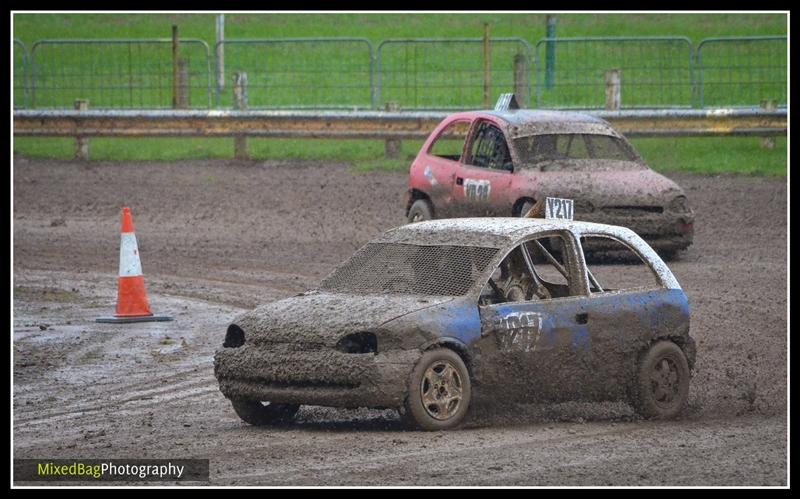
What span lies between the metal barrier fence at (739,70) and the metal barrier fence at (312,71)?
497 centimetres

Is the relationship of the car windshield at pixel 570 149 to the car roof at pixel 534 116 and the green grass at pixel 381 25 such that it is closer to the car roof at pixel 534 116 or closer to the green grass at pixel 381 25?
the car roof at pixel 534 116

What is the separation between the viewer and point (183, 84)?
85.0ft

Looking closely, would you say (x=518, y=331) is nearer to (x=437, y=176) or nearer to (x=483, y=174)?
(x=483, y=174)

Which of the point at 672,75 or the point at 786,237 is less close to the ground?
the point at 672,75

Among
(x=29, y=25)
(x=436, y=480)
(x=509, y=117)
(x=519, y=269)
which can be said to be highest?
(x=29, y=25)

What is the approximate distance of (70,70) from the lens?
26.4 metres

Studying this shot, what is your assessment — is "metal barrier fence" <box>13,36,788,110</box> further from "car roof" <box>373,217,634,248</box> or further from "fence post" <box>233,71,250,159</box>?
"car roof" <box>373,217,634,248</box>

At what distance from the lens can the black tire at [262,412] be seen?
964cm

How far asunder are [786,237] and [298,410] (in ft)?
31.6

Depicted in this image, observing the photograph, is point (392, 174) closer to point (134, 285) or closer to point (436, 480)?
point (134, 285)

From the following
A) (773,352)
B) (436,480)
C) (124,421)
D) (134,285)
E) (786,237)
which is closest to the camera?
(436,480)

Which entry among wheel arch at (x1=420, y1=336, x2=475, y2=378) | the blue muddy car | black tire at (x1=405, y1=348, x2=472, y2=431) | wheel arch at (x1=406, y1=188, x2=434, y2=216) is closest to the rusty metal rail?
wheel arch at (x1=406, y1=188, x2=434, y2=216)

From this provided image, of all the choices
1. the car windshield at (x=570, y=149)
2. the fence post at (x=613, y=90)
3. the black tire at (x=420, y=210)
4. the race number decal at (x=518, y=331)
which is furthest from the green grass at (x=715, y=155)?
the race number decal at (x=518, y=331)

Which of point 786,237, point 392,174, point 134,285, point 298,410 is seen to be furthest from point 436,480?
point 392,174
